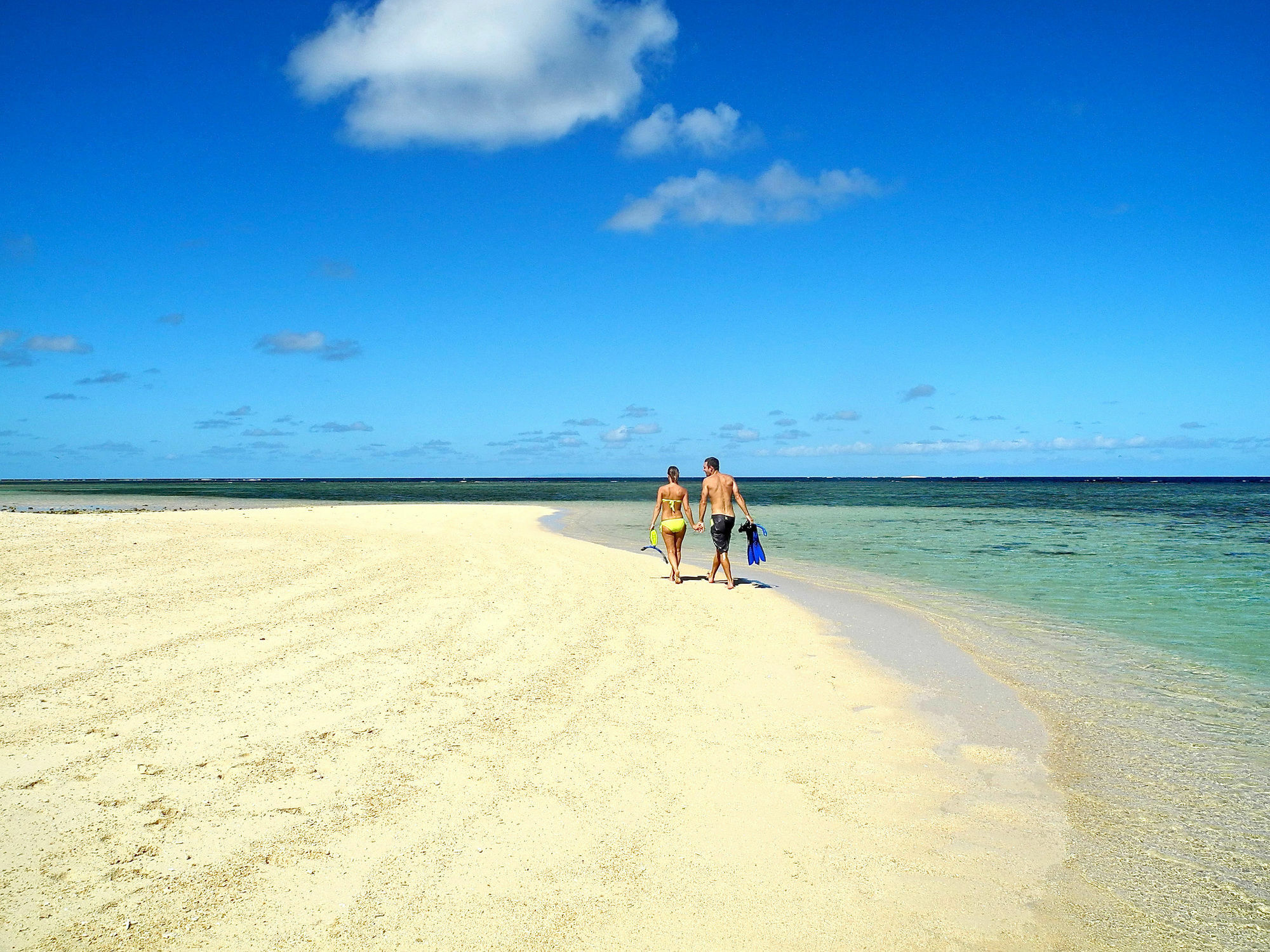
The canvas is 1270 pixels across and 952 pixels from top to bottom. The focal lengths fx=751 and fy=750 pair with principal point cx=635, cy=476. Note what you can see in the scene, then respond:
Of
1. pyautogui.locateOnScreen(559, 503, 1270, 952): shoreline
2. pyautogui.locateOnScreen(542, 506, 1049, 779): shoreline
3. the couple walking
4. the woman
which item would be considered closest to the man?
the couple walking

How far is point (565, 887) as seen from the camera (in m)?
3.92

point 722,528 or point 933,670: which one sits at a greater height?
point 722,528

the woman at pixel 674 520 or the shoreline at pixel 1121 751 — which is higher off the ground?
the woman at pixel 674 520

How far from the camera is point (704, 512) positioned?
1404cm

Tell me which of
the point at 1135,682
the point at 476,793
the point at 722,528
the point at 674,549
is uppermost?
the point at 722,528

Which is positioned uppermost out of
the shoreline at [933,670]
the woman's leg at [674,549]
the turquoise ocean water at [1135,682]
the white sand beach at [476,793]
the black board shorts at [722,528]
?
the black board shorts at [722,528]

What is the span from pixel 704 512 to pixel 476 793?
9534 mm

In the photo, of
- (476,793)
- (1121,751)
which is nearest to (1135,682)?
(1121,751)

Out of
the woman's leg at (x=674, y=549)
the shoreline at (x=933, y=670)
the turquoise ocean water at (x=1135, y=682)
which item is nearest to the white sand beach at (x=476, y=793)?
the shoreline at (x=933, y=670)

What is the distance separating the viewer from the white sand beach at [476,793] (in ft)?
12.0

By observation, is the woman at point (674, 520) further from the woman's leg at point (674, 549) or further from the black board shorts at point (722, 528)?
the black board shorts at point (722, 528)

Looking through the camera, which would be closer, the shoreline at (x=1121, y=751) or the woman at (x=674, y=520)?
the shoreline at (x=1121, y=751)

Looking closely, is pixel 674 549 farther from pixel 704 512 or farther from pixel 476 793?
pixel 476 793

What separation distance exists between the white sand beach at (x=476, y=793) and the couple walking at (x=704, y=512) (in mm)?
4329
